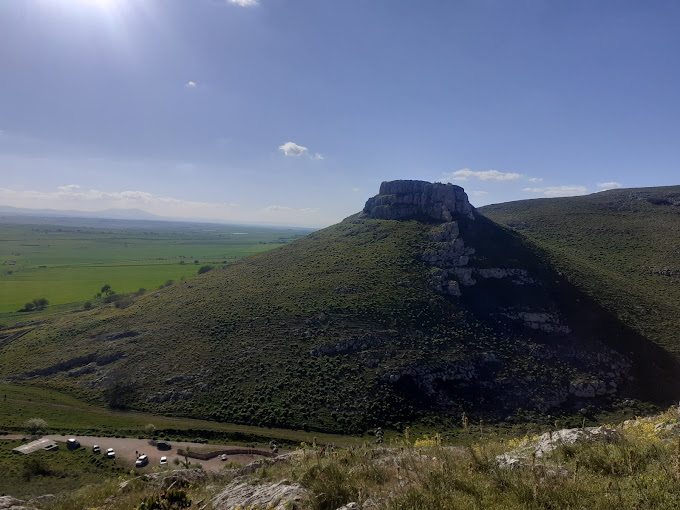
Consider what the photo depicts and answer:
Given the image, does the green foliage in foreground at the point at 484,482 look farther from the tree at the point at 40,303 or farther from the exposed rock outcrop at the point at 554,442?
the tree at the point at 40,303

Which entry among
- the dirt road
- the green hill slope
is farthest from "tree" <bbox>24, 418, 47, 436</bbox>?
the green hill slope

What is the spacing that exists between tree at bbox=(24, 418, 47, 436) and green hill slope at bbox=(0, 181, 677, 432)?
7.59 metres

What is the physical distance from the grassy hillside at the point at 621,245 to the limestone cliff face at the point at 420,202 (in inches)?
872

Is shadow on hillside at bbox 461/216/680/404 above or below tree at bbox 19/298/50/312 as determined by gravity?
above

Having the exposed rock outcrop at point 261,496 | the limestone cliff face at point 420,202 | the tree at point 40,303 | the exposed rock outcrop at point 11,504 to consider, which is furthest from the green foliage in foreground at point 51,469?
the limestone cliff face at point 420,202

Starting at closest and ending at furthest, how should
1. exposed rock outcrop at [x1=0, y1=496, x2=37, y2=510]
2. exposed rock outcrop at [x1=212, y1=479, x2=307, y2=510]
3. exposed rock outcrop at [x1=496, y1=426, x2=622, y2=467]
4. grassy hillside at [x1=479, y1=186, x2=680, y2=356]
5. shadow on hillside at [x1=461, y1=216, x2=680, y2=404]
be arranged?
exposed rock outcrop at [x1=212, y1=479, x2=307, y2=510]
exposed rock outcrop at [x1=496, y1=426, x2=622, y2=467]
exposed rock outcrop at [x1=0, y1=496, x2=37, y2=510]
shadow on hillside at [x1=461, y1=216, x2=680, y2=404]
grassy hillside at [x1=479, y1=186, x2=680, y2=356]

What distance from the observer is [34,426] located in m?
38.6

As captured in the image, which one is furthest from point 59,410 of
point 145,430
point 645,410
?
point 645,410

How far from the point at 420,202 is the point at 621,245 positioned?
5549 centimetres

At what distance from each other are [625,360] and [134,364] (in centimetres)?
7888

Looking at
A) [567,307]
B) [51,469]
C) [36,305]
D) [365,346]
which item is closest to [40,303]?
[36,305]

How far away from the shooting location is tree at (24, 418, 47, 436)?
3847 cm

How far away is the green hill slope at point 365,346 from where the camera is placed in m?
44.0

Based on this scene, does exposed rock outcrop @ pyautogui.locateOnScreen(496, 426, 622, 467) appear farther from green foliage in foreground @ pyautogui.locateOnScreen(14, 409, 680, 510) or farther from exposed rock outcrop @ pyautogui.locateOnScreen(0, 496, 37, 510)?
exposed rock outcrop @ pyautogui.locateOnScreen(0, 496, 37, 510)
